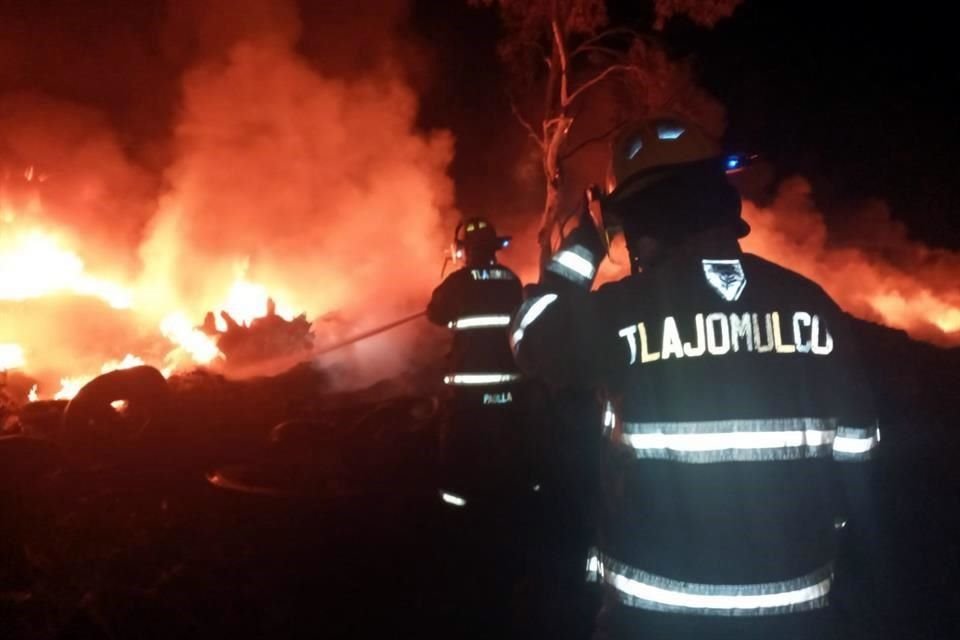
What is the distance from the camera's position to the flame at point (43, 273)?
11.2 m

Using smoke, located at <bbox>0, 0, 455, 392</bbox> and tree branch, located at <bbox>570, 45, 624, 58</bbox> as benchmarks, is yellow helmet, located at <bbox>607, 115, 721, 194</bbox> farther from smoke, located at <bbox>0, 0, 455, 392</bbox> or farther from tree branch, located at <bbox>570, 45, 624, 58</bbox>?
tree branch, located at <bbox>570, 45, 624, 58</bbox>

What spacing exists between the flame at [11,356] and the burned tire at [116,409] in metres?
3.49

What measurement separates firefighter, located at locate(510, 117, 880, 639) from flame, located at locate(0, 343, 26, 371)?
991 centimetres

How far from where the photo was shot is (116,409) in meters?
7.11

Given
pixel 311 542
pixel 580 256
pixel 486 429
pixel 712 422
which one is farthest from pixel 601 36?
pixel 712 422

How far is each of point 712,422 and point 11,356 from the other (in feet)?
34.6

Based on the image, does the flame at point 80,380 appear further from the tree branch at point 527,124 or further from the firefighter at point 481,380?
the tree branch at point 527,124

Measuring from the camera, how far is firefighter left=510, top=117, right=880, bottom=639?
1.80 meters

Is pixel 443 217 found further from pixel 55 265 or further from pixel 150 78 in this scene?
pixel 55 265

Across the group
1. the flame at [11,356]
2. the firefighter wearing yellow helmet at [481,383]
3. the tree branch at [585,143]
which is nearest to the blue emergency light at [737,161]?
the firefighter wearing yellow helmet at [481,383]

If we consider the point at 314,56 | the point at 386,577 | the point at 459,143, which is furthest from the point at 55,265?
the point at 386,577

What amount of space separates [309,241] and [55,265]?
4012 mm

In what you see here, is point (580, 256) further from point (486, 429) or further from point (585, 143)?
point (585, 143)

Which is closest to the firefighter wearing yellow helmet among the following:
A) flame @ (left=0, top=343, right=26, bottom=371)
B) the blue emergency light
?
the blue emergency light
